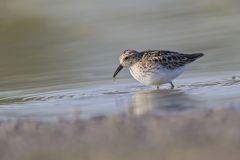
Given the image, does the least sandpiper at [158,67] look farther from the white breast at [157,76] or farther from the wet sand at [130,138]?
the wet sand at [130,138]

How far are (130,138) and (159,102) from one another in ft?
8.70

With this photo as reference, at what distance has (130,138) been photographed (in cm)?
884

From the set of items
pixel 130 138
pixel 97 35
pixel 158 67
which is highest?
pixel 97 35

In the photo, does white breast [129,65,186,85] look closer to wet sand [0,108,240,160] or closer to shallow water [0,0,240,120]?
shallow water [0,0,240,120]

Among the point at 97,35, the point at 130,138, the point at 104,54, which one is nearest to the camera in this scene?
the point at 130,138

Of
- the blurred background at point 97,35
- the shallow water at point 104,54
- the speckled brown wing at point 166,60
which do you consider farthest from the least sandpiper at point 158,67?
the blurred background at point 97,35

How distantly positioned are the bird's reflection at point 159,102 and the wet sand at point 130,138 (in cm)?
65

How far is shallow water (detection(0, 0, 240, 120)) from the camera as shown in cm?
1162

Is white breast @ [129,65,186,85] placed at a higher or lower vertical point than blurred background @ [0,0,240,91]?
lower

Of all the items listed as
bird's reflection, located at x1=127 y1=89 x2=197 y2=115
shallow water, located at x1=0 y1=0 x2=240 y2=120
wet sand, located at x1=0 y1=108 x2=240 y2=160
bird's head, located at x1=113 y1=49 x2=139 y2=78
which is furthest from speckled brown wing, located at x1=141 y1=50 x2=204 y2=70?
wet sand, located at x1=0 y1=108 x2=240 y2=160

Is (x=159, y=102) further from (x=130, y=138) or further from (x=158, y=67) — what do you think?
(x=130, y=138)

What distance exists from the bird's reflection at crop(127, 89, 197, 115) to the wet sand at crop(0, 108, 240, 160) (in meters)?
0.65

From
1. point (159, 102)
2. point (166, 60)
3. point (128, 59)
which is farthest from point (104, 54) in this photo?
point (159, 102)

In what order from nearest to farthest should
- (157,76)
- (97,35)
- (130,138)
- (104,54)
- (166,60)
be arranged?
(130,138) < (157,76) < (166,60) < (104,54) < (97,35)
